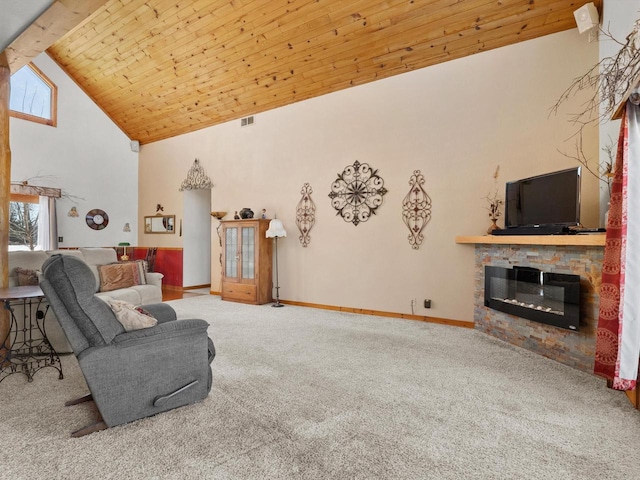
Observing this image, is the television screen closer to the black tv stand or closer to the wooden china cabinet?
the black tv stand

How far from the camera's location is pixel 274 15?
4.72 meters

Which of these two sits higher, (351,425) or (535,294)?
(535,294)

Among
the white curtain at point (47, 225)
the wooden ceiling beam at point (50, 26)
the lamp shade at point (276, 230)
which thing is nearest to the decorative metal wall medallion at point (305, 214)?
the lamp shade at point (276, 230)

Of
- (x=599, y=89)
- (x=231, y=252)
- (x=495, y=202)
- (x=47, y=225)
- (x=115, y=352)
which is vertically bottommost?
(x=115, y=352)

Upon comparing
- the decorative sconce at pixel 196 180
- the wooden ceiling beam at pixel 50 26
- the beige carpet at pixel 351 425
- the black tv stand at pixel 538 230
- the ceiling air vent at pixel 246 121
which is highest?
the ceiling air vent at pixel 246 121

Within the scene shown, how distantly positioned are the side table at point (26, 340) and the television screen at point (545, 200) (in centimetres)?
459

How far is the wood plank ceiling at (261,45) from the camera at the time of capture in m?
4.18

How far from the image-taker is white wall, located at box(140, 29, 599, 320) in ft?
13.7

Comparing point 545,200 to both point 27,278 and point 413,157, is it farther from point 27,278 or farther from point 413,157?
point 27,278

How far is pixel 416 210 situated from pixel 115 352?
399cm

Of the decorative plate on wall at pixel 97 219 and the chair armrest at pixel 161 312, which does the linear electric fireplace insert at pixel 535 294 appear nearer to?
the chair armrest at pixel 161 312

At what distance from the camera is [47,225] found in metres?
7.15

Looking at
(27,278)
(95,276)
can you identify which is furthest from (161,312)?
(27,278)

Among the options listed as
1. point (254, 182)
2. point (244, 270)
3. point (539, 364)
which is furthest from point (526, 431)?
point (254, 182)
